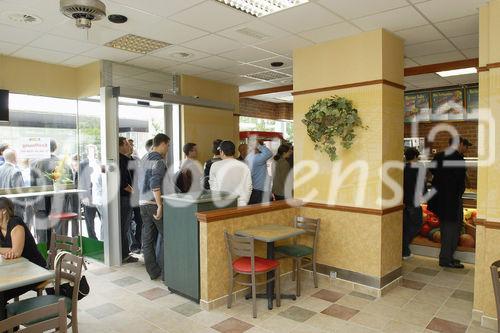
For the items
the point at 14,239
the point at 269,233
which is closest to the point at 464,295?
the point at 269,233

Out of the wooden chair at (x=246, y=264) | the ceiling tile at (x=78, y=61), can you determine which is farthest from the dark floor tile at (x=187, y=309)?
the ceiling tile at (x=78, y=61)

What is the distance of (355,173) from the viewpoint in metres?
4.28

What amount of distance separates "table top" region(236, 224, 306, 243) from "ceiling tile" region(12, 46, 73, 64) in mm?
3495

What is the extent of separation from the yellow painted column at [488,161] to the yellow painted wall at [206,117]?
4.35 m

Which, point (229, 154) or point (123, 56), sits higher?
point (123, 56)

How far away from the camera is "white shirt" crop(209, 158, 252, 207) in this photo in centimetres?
439

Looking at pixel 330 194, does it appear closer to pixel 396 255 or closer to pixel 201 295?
pixel 396 255

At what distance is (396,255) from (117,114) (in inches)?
164

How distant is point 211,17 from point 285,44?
4.07 ft

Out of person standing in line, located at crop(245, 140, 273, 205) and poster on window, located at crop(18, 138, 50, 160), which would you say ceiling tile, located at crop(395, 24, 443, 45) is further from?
poster on window, located at crop(18, 138, 50, 160)

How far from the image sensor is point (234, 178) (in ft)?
14.5

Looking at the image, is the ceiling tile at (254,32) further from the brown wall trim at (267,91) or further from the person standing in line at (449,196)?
the brown wall trim at (267,91)

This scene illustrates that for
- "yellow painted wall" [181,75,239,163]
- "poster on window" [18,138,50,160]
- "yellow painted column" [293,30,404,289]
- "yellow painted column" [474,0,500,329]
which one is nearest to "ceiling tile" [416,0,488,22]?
"yellow painted column" [474,0,500,329]

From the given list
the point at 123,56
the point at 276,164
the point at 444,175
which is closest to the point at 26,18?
the point at 123,56
